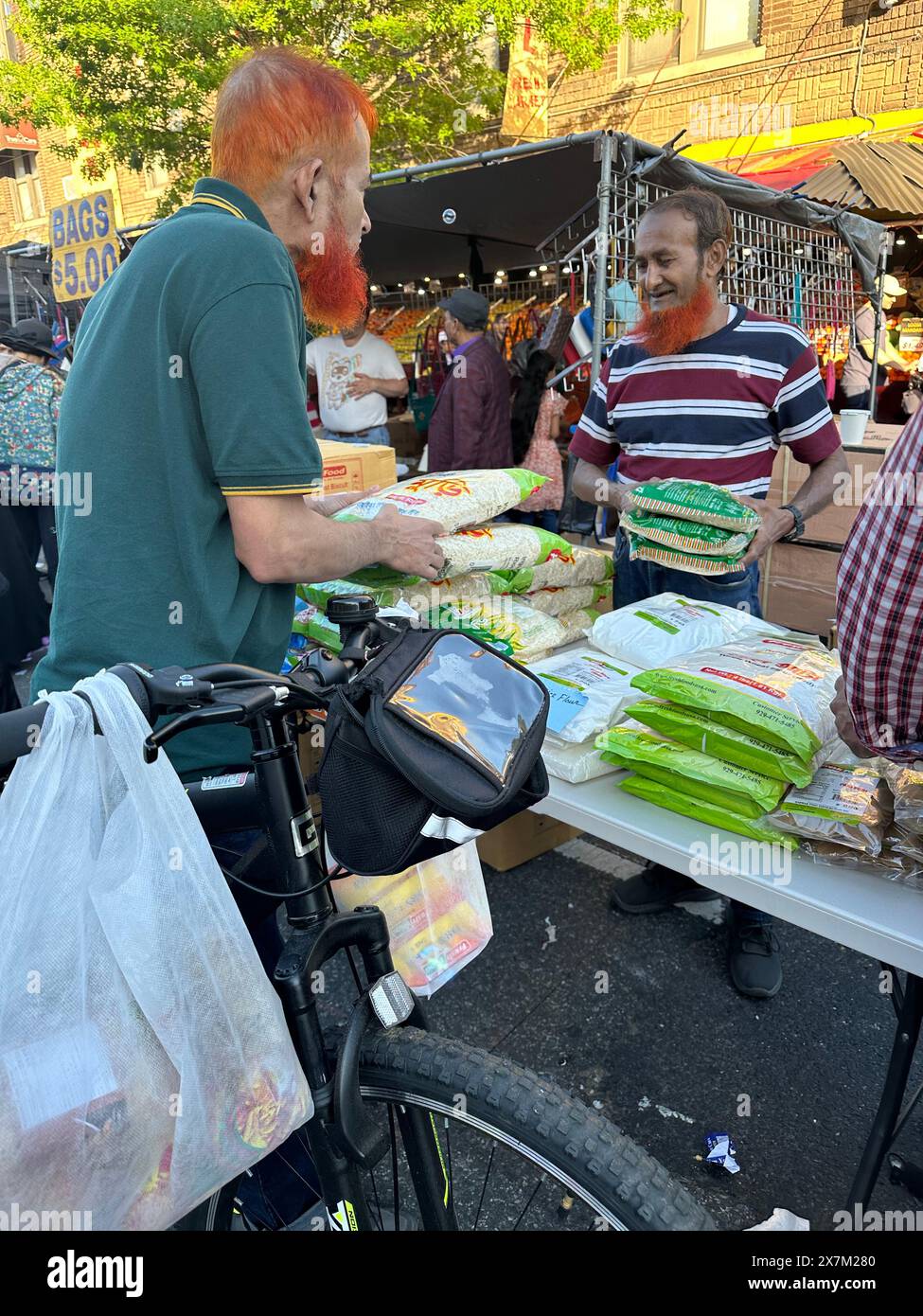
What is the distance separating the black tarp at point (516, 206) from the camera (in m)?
4.16

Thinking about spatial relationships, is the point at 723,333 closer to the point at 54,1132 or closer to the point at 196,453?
the point at 196,453

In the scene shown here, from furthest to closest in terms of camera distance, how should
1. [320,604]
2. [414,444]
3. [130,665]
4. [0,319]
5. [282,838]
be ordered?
[0,319], [414,444], [320,604], [282,838], [130,665]

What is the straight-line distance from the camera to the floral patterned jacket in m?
4.86

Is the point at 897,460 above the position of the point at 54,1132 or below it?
above

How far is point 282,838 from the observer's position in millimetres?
1171

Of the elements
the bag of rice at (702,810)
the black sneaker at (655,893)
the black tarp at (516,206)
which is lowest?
the black sneaker at (655,893)

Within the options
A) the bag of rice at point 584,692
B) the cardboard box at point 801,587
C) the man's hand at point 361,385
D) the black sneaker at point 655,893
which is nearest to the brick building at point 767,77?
the man's hand at point 361,385

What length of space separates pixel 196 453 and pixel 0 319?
1369cm

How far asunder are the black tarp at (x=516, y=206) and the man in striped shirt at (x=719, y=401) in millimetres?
1265

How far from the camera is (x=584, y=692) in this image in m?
2.08

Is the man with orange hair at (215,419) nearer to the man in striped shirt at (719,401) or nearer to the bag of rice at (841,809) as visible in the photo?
the bag of rice at (841,809)

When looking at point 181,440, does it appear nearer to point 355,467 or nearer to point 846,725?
point 846,725

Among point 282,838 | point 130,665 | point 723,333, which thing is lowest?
point 282,838
